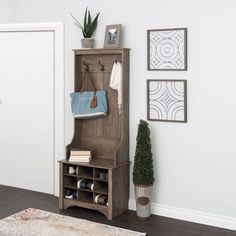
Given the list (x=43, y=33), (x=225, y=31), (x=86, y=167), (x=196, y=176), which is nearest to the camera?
(x=225, y=31)

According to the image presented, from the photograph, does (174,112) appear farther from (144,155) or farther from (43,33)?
(43,33)

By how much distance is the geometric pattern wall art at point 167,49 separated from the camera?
3.71 metres

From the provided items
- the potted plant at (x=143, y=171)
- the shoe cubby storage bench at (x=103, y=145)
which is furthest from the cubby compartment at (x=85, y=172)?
the potted plant at (x=143, y=171)

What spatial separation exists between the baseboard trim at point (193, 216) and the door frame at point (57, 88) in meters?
1.03

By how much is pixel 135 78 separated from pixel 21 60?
1.51 m

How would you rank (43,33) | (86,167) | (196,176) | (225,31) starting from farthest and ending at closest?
(43,33)
(86,167)
(196,176)
(225,31)

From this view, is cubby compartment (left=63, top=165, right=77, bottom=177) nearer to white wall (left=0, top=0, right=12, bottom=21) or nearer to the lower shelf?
the lower shelf

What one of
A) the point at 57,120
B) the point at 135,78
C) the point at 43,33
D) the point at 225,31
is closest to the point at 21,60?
the point at 43,33

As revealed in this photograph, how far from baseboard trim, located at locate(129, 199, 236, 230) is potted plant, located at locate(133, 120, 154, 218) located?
16 centimetres

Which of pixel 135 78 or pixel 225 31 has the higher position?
pixel 225 31

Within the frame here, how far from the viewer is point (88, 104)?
4129 mm

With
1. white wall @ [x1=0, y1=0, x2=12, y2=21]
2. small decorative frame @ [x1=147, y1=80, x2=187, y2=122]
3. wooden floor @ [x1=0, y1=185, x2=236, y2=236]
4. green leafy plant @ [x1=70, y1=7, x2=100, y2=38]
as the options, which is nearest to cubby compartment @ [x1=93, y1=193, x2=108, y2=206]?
wooden floor @ [x1=0, y1=185, x2=236, y2=236]

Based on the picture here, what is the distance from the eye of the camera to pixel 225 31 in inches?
138

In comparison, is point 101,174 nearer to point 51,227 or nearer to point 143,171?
point 143,171
